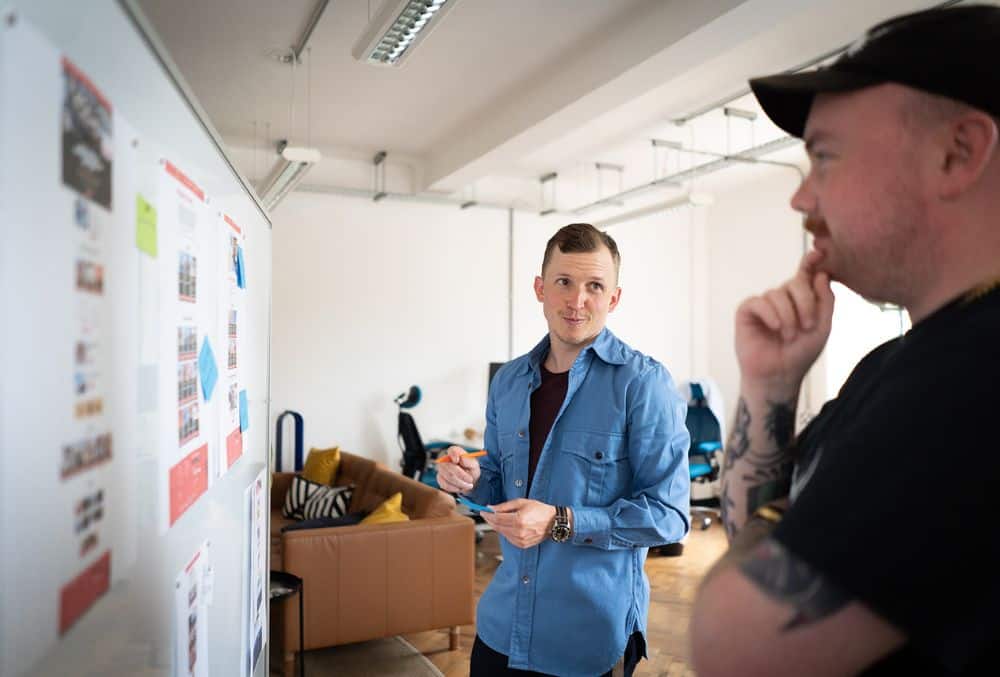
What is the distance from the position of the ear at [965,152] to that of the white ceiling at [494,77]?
2.88 m

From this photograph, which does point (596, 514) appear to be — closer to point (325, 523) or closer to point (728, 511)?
point (728, 511)

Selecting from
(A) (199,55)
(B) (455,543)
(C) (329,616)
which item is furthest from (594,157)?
(C) (329,616)

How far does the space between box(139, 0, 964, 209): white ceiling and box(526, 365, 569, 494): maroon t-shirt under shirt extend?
2.21 m

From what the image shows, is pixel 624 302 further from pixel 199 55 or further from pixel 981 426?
pixel 981 426

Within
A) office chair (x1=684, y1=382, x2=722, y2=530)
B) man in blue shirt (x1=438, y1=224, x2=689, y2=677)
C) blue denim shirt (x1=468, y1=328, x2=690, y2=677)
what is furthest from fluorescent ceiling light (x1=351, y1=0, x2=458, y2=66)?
office chair (x1=684, y1=382, x2=722, y2=530)

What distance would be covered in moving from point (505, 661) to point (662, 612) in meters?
3.50

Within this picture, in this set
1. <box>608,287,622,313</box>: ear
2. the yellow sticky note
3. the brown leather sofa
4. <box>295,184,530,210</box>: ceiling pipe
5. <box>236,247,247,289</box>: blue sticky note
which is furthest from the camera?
<box>295,184,530,210</box>: ceiling pipe

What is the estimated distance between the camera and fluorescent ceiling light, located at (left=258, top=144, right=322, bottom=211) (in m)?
4.30

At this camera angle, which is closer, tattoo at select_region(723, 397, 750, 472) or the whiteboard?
the whiteboard

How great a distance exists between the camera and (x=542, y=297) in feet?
6.79

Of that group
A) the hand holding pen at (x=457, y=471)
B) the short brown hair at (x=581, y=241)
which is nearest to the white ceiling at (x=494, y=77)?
the short brown hair at (x=581, y=241)

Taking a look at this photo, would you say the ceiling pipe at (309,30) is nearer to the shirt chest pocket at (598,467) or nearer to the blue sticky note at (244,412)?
the blue sticky note at (244,412)

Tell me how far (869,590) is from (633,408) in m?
1.21

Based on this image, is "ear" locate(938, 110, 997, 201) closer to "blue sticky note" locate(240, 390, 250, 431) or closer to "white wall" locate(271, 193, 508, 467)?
"blue sticky note" locate(240, 390, 250, 431)
